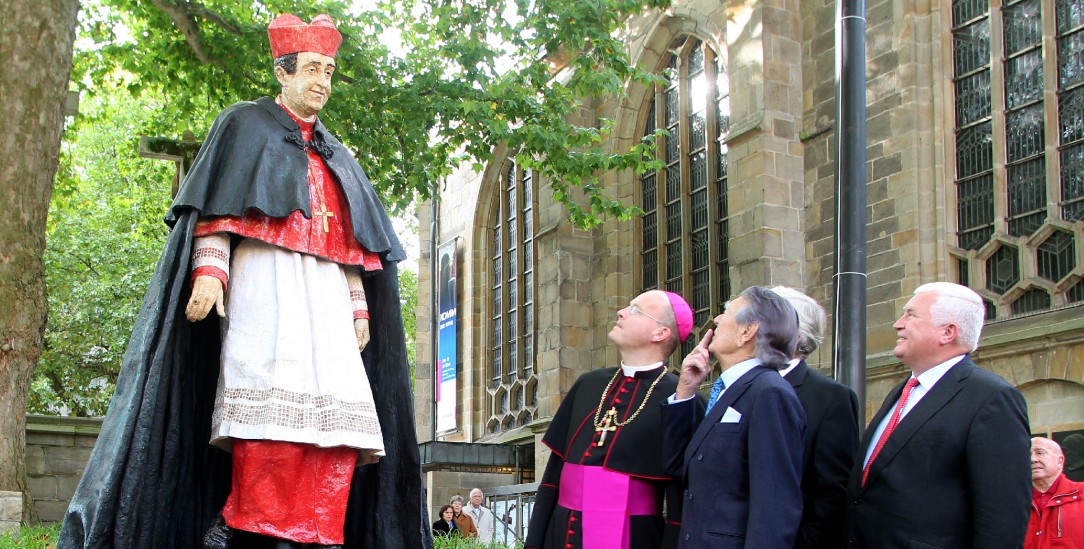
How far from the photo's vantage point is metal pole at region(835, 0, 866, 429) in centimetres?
810

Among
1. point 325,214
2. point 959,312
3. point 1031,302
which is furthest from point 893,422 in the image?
point 1031,302

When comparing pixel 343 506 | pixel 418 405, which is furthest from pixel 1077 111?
pixel 418 405

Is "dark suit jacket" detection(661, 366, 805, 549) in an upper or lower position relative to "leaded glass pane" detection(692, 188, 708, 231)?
lower

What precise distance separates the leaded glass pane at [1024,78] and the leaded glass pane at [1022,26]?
0.14 metres

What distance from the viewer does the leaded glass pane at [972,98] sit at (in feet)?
55.9

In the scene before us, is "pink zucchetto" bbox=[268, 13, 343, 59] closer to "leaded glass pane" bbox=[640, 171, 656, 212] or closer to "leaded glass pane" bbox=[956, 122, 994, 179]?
"leaded glass pane" bbox=[956, 122, 994, 179]

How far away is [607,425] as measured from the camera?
5211 mm

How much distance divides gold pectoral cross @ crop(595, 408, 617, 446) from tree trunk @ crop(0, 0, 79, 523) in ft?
21.6

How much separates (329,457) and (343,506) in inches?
7.7

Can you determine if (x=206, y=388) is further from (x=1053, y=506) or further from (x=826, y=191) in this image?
(x=826, y=191)

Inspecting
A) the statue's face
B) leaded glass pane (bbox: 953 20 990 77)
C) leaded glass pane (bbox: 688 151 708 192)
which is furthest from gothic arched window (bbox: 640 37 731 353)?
the statue's face

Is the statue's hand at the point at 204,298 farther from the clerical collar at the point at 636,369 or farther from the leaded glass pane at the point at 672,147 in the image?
the leaded glass pane at the point at 672,147

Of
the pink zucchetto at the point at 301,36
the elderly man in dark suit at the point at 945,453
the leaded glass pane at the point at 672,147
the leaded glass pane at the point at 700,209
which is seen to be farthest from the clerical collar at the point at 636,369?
the leaded glass pane at the point at 672,147

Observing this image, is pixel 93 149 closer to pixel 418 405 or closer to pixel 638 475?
pixel 418 405
